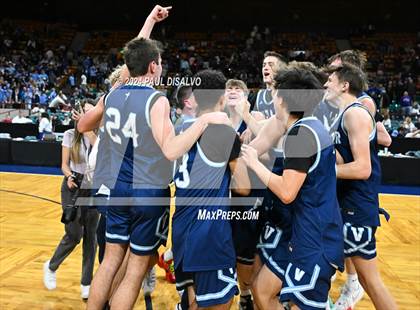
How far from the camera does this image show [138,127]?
2969mm

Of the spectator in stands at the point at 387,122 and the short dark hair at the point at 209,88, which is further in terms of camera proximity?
the spectator in stands at the point at 387,122

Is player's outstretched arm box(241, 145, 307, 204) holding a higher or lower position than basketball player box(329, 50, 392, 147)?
lower

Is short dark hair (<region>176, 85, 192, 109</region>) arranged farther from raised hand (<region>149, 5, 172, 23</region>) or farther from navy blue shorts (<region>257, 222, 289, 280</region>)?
navy blue shorts (<region>257, 222, 289, 280</region>)

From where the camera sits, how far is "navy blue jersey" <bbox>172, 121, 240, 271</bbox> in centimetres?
259

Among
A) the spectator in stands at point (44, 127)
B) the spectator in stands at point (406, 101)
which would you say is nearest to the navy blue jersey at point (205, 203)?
the spectator in stands at point (44, 127)

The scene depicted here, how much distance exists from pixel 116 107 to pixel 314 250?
1.45 meters

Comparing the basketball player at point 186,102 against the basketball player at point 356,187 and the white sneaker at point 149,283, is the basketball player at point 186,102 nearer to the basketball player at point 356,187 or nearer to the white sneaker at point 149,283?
the basketball player at point 356,187

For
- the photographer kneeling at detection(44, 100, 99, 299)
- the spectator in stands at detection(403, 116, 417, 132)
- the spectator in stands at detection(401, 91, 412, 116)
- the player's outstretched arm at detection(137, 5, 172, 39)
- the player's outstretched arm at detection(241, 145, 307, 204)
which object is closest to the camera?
the player's outstretched arm at detection(241, 145, 307, 204)

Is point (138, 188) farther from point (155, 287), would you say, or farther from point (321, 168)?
point (155, 287)

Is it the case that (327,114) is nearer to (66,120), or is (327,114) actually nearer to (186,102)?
(186,102)

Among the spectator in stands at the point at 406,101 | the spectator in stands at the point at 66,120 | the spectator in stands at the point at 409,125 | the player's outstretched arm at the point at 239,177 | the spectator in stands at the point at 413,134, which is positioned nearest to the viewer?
the player's outstretched arm at the point at 239,177

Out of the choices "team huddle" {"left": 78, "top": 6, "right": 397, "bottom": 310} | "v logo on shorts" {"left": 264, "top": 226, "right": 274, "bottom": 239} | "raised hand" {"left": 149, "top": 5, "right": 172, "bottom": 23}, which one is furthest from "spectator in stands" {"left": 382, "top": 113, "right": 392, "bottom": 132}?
"v logo on shorts" {"left": 264, "top": 226, "right": 274, "bottom": 239}

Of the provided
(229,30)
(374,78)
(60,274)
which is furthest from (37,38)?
(60,274)

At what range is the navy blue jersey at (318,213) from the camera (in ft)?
8.25
